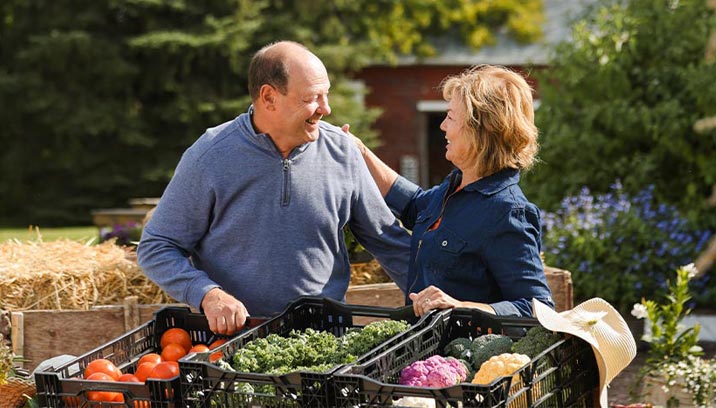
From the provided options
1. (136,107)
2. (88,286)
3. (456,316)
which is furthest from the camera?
(136,107)

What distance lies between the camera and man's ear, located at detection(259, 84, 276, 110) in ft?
12.7

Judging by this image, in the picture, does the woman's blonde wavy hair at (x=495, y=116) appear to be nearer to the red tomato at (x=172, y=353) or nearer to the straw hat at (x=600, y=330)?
the straw hat at (x=600, y=330)

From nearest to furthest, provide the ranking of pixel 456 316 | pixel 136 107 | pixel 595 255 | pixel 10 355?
pixel 456 316, pixel 10 355, pixel 595 255, pixel 136 107

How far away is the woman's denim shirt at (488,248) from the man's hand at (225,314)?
2.21 ft

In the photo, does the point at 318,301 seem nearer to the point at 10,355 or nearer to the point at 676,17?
the point at 10,355

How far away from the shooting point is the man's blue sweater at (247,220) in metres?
3.88

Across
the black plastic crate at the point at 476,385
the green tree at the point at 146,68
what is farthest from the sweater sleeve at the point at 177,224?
the green tree at the point at 146,68

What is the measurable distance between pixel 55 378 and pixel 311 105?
50.8 inches

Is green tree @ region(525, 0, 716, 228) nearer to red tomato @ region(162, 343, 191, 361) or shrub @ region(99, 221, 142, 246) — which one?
shrub @ region(99, 221, 142, 246)

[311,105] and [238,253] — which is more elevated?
[311,105]

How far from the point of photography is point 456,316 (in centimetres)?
347

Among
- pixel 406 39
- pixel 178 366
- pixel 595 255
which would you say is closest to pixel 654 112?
pixel 595 255

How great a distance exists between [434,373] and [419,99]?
60.7 feet

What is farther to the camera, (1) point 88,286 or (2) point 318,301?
(1) point 88,286
